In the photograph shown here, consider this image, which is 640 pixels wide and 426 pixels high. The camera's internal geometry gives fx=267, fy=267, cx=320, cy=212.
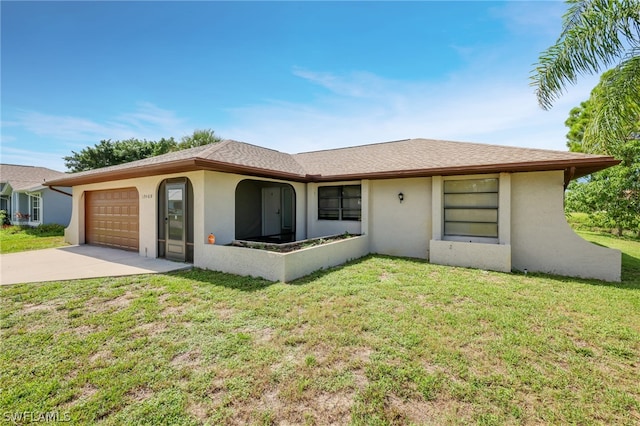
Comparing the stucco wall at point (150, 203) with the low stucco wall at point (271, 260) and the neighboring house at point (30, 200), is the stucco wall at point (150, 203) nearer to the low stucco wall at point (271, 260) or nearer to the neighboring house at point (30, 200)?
the low stucco wall at point (271, 260)

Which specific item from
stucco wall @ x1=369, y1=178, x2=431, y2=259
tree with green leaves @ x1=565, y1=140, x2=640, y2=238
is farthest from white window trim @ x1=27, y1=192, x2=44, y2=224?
tree with green leaves @ x1=565, y1=140, x2=640, y2=238

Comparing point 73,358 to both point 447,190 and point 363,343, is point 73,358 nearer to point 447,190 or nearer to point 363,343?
point 363,343

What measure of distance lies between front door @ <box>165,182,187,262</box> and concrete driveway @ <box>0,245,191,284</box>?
0.35 meters

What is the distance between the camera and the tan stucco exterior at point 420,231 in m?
6.93

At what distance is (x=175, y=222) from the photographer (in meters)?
8.46

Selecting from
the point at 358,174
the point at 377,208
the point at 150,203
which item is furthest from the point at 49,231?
the point at 377,208

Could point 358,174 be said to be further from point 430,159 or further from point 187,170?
point 187,170

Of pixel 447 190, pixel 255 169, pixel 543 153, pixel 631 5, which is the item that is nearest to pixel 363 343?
pixel 255 169

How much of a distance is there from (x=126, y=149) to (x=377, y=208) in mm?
27840

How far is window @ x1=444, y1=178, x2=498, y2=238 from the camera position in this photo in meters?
8.25

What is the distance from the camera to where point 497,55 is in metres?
8.29

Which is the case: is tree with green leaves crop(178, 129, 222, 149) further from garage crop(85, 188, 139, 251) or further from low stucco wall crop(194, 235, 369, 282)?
low stucco wall crop(194, 235, 369, 282)

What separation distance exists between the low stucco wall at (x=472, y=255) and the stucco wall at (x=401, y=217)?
79cm

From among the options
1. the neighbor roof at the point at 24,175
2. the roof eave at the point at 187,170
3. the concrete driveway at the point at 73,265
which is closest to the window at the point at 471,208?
the roof eave at the point at 187,170
